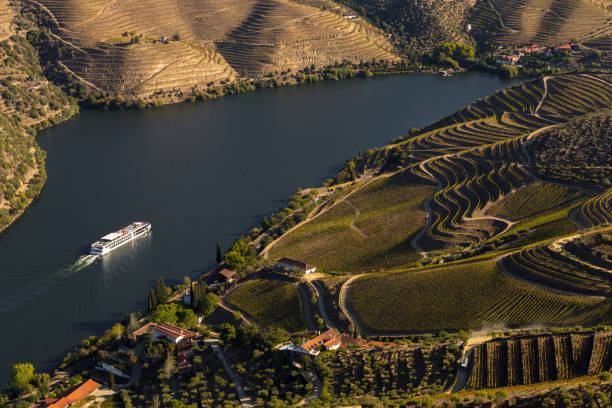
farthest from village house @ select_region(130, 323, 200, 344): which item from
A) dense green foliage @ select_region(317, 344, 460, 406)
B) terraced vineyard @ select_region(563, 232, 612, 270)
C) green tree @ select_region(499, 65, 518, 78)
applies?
green tree @ select_region(499, 65, 518, 78)

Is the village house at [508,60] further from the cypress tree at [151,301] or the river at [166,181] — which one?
the cypress tree at [151,301]

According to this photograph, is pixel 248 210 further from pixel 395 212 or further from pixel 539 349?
pixel 539 349

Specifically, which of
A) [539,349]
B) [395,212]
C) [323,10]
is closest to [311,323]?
[539,349]

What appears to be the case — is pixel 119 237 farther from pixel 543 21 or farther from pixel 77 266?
pixel 543 21

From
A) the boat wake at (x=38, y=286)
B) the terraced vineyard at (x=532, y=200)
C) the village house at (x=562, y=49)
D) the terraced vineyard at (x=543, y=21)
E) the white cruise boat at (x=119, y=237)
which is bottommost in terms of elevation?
the boat wake at (x=38, y=286)

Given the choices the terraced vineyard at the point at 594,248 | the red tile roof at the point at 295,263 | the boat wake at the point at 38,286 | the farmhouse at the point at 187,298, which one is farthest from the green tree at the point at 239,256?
the terraced vineyard at the point at 594,248

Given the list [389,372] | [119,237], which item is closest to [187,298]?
[119,237]

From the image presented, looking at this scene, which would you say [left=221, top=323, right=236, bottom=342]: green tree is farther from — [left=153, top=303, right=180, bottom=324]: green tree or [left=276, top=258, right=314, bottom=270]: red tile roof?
[left=276, top=258, right=314, bottom=270]: red tile roof
